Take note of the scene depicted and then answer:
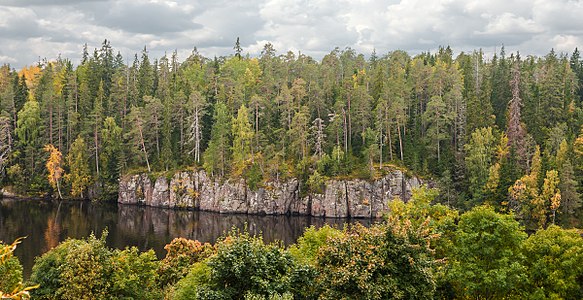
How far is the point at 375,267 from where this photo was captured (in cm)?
2211

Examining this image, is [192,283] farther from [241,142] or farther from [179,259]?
[241,142]

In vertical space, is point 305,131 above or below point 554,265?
above

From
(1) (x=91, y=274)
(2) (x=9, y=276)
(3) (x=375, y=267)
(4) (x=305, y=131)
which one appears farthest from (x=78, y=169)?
(3) (x=375, y=267)

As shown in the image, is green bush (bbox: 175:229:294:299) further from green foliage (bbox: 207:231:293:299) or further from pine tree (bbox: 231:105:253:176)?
pine tree (bbox: 231:105:253:176)

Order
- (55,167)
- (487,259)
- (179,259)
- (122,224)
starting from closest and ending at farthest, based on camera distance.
Result: 1. (487,259)
2. (179,259)
3. (122,224)
4. (55,167)

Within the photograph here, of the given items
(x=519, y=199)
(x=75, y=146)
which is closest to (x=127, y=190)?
(x=75, y=146)

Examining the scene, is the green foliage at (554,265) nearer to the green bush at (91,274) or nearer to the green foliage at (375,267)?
the green foliage at (375,267)

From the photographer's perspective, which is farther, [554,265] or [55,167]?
[55,167]

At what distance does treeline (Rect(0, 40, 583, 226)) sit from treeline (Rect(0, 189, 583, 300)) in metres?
47.0

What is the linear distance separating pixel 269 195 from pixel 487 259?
61322mm

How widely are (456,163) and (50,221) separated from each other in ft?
212

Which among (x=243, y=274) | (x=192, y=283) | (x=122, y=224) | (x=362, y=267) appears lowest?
(x=122, y=224)

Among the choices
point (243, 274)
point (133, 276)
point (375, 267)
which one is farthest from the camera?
point (133, 276)

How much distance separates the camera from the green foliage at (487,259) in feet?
91.9
